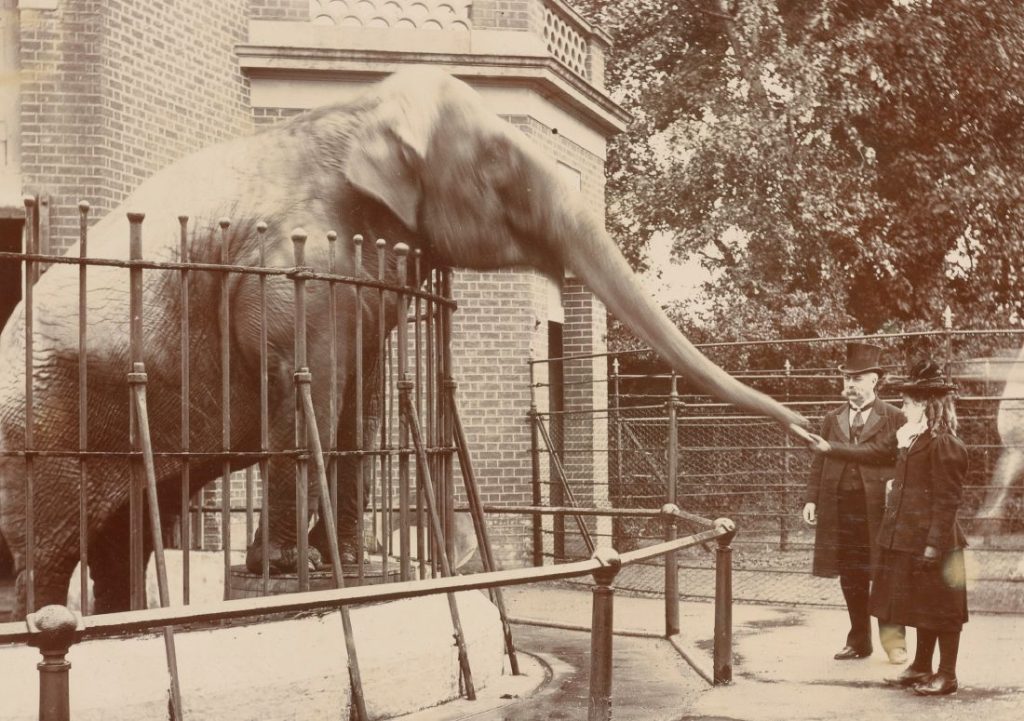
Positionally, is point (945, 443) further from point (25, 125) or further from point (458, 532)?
point (25, 125)

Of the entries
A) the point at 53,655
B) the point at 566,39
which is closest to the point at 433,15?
the point at 566,39

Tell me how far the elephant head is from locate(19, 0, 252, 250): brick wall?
16.7ft

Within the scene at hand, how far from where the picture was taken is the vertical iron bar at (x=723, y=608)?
6.64 metres

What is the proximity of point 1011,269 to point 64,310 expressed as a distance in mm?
17810

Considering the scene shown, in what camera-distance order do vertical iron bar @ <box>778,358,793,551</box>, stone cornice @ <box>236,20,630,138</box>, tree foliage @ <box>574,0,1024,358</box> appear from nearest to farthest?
1. stone cornice @ <box>236,20,630,138</box>
2. vertical iron bar @ <box>778,358,793,551</box>
3. tree foliage @ <box>574,0,1024,358</box>

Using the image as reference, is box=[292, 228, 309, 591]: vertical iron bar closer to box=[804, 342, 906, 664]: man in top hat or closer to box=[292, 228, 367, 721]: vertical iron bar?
box=[292, 228, 367, 721]: vertical iron bar

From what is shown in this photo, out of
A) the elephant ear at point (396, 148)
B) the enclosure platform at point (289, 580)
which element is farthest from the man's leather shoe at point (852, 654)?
the elephant ear at point (396, 148)

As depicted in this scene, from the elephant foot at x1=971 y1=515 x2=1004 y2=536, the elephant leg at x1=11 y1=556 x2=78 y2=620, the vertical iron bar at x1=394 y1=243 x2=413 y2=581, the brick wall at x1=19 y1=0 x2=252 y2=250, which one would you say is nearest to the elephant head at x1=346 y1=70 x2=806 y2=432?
the vertical iron bar at x1=394 y1=243 x2=413 y2=581

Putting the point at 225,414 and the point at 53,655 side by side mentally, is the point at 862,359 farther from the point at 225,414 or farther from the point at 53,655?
the point at 53,655

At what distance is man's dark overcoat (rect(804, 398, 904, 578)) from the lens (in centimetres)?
786

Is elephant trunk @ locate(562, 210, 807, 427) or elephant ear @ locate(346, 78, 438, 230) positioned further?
elephant ear @ locate(346, 78, 438, 230)

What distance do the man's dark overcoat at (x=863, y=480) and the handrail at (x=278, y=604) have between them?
12.6 ft

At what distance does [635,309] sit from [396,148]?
141 cm

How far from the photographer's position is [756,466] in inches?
667
